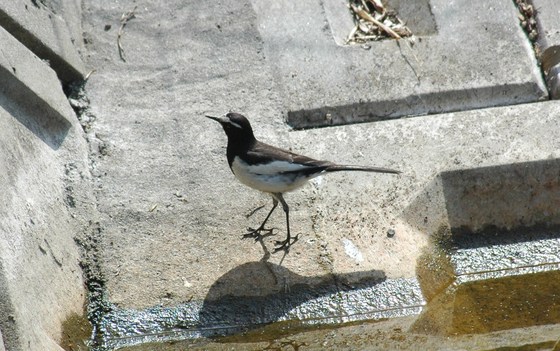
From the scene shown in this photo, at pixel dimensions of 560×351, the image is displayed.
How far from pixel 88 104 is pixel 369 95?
2134 mm

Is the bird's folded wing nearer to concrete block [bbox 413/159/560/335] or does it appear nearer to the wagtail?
the wagtail

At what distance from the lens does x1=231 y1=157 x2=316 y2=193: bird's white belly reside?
573cm

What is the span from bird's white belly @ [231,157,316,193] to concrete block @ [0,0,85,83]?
171cm

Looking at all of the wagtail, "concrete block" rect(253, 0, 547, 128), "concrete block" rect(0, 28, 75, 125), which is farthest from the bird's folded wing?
"concrete block" rect(0, 28, 75, 125)

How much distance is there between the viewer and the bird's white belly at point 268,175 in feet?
18.8

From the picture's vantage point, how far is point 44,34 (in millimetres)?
6477

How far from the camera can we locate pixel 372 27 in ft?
24.6

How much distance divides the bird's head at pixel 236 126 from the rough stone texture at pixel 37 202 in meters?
1.04

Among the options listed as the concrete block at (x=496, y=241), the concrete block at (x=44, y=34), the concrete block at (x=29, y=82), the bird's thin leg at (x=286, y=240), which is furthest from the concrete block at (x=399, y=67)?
the concrete block at (x=29, y=82)

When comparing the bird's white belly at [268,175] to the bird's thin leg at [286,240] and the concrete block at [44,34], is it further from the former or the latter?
the concrete block at [44,34]

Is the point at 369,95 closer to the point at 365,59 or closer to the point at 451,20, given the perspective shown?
the point at 365,59

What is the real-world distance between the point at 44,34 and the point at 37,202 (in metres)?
1.65

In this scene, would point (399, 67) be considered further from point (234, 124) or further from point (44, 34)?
point (44, 34)

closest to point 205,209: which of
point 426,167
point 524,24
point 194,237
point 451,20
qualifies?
point 194,237
